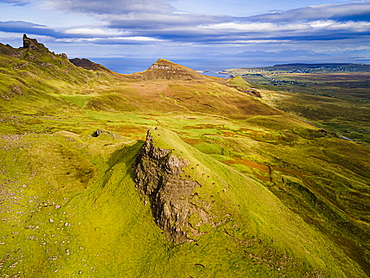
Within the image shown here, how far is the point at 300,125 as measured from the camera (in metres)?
161

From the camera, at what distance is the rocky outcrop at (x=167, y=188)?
27.5 meters

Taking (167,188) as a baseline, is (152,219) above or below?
below

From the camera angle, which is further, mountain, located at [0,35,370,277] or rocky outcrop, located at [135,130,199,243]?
rocky outcrop, located at [135,130,199,243]

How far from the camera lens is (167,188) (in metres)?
29.1

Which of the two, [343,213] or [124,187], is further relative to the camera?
[343,213]

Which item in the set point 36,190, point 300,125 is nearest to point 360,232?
point 36,190

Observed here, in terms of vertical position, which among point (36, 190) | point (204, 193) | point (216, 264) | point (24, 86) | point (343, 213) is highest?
point (204, 193)

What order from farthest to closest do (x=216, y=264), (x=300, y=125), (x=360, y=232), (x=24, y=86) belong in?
(x=300, y=125)
(x=24, y=86)
(x=360, y=232)
(x=216, y=264)

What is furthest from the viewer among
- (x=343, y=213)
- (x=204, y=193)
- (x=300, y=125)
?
(x=300, y=125)

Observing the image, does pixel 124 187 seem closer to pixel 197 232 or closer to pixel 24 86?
pixel 197 232

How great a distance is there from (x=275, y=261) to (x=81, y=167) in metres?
36.6

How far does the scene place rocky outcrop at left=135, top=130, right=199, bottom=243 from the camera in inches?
1085

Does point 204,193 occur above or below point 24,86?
above

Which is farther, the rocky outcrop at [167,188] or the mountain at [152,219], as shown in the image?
the rocky outcrop at [167,188]
